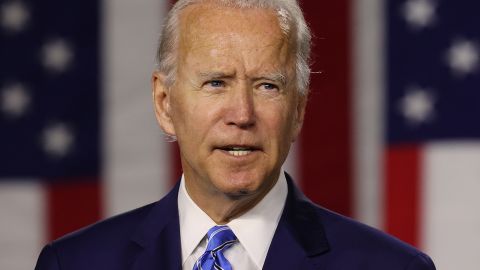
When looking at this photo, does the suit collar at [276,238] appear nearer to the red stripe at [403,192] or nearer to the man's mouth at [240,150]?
the man's mouth at [240,150]

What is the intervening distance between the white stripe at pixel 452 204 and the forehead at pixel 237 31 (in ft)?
4.21

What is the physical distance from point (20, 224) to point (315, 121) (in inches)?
32.7

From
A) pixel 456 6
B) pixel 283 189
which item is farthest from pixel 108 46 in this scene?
pixel 283 189

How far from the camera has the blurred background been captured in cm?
284

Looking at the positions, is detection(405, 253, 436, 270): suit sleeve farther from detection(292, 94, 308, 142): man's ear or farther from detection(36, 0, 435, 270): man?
detection(292, 94, 308, 142): man's ear

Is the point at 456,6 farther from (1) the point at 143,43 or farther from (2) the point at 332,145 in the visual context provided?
(1) the point at 143,43

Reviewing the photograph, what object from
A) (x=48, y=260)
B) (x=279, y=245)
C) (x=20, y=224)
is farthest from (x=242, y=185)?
(x=20, y=224)

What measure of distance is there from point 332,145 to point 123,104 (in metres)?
0.55

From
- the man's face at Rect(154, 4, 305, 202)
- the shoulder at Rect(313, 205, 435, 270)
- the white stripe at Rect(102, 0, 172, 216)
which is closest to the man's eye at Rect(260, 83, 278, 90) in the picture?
the man's face at Rect(154, 4, 305, 202)

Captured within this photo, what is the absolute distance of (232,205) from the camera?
1.69m

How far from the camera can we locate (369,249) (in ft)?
5.45

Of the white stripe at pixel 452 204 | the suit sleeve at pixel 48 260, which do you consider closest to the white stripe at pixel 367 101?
the white stripe at pixel 452 204

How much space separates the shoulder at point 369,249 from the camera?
1.64 meters

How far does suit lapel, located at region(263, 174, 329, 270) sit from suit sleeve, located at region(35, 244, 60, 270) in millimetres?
337
